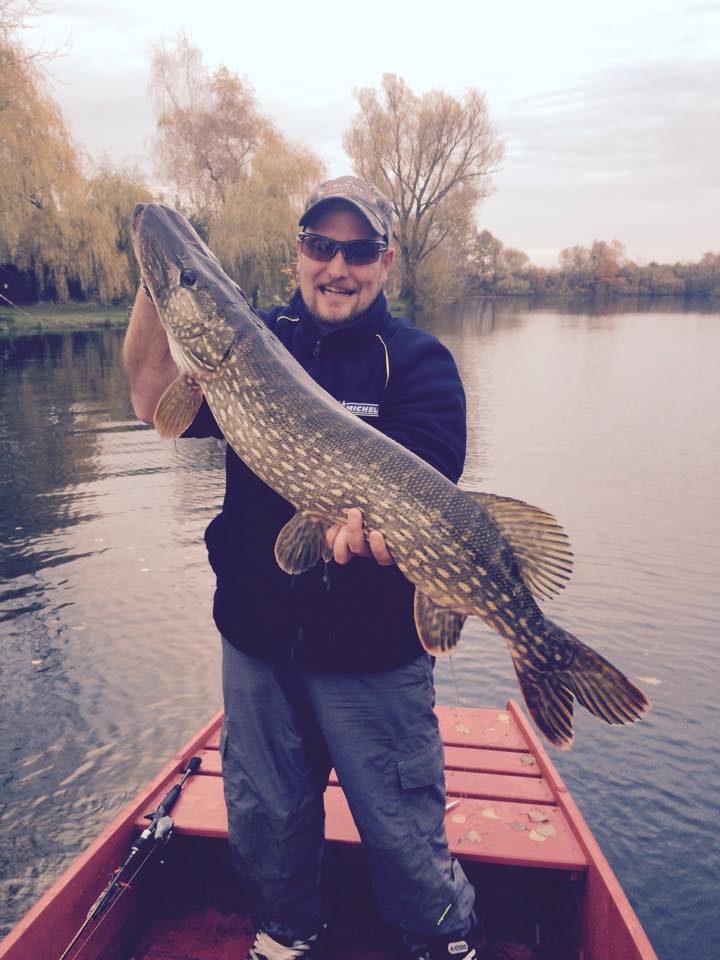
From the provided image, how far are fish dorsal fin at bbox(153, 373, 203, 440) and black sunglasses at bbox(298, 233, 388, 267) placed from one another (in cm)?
59

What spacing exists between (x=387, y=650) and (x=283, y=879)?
Result: 78cm

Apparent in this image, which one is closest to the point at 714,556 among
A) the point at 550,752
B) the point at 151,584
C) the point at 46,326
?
the point at 550,752

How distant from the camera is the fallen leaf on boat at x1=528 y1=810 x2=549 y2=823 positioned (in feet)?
8.77

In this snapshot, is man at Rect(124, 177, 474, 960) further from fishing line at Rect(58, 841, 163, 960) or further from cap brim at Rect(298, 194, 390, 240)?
fishing line at Rect(58, 841, 163, 960)

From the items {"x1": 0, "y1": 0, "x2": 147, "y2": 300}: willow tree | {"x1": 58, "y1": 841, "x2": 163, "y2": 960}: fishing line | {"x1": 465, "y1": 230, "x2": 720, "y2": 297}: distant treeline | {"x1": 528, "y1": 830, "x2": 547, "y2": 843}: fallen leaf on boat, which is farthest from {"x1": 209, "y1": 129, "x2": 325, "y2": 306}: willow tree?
{"x1": 465, "y1": 230, "x2": 720, "y2": 297}: distant treeline

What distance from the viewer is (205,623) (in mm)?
5648

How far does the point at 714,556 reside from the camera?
6.93 m

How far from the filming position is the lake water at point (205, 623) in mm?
3631

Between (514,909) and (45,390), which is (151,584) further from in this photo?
(45,390)

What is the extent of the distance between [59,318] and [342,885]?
95.2 ft

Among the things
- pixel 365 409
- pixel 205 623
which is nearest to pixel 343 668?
pixel 365 409

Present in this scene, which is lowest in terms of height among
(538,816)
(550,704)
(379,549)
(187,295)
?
(538,816)

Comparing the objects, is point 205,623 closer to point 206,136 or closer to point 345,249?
point 345,249

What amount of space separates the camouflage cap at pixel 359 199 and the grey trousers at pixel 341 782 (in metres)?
1.42
